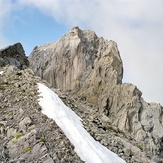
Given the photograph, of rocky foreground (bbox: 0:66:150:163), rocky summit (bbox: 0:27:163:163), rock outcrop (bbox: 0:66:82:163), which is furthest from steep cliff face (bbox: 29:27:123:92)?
A: rock outcrop (bbox: 0:66:82:163)

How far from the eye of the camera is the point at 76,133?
63.9ft

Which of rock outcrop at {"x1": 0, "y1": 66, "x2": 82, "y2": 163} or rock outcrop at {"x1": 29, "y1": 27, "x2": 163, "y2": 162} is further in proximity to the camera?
rock outcrop at {"x1": 29, "y1": 27, "x2": 163, "y2": 162}

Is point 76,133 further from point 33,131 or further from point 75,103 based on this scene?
point 75,103

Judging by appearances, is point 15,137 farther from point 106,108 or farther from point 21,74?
point 106,108

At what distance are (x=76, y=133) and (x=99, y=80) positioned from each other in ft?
151

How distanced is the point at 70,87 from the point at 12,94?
44331 mm

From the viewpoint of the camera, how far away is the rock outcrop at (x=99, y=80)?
6191cm

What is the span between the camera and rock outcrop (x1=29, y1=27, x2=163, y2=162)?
203ft

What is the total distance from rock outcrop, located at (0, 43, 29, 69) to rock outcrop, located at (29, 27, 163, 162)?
650 inches

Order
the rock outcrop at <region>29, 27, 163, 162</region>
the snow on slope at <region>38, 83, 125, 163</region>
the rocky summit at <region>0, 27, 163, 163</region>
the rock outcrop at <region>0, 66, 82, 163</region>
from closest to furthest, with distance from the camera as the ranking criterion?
the rock outcrop at <region>0, 66, 82, 163</region> → the rocky summit at <region>0, 27, 163, 163</region> → the snow on slope at <region>38, 83, 125, 163</region> → the rock outcrop at <region>29, 27, 163, 162</region>

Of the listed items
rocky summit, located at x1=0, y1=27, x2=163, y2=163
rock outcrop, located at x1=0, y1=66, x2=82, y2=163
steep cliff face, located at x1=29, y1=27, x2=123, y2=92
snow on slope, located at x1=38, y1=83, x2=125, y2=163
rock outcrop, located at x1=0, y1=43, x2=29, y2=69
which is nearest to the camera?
rock outcrop, located at x1=0, y1=66, x2=82, y2=163

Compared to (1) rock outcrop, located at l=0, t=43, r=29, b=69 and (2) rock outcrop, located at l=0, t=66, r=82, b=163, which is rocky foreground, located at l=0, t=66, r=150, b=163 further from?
(1) rock outcrop, located at l=0, t=43, r=29, b=69

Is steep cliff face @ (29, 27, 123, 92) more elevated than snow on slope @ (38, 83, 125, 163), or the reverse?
steep cliff face @ (29, 27, 123, 92)

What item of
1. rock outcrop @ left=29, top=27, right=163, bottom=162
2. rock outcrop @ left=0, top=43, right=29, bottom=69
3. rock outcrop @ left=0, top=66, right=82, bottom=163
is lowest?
rock outcrop @ left=0, top=66, right=82, bottom=163
